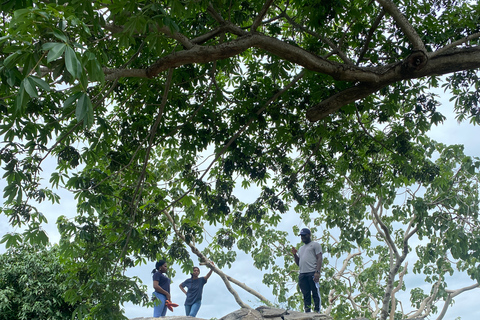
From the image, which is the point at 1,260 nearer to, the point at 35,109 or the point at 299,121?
the point at 35,109

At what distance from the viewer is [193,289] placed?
30.4 feet

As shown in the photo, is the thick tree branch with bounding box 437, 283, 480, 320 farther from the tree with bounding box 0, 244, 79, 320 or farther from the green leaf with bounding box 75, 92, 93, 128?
the green leaf with bounding box 75, 92, 93, 128

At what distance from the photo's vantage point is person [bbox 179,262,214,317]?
362 inches

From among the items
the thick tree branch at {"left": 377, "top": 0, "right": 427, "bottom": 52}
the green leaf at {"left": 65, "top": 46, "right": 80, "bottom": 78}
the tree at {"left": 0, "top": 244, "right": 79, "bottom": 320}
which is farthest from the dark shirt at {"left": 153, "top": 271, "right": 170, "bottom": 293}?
the green leaf at {"left": 65, "top": 46, "right": 80, "bottom": 78}

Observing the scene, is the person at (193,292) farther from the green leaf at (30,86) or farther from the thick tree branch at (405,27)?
the green leaf at (30,86)

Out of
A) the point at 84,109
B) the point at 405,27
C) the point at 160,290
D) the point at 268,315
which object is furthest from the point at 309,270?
the point at 84,109

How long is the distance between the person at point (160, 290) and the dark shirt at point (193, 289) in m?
0.67

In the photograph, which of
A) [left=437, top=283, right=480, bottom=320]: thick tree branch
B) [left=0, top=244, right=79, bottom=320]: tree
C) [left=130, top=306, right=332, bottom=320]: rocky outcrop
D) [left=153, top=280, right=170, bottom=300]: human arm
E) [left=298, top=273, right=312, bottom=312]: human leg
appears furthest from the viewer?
[left=437, top=283, right=480, bottom=320]: thick tree branch

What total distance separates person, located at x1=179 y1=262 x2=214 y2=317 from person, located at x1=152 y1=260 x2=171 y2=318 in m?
0.68

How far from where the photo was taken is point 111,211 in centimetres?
713

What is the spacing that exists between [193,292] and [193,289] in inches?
2.4

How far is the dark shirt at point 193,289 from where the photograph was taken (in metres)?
9.21

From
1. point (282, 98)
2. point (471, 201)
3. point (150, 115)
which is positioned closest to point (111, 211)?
point (150, 115)

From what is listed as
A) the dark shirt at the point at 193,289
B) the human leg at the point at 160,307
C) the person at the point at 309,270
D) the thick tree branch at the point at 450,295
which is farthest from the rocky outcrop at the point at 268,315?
the thick tree branch at the point at 450,295
